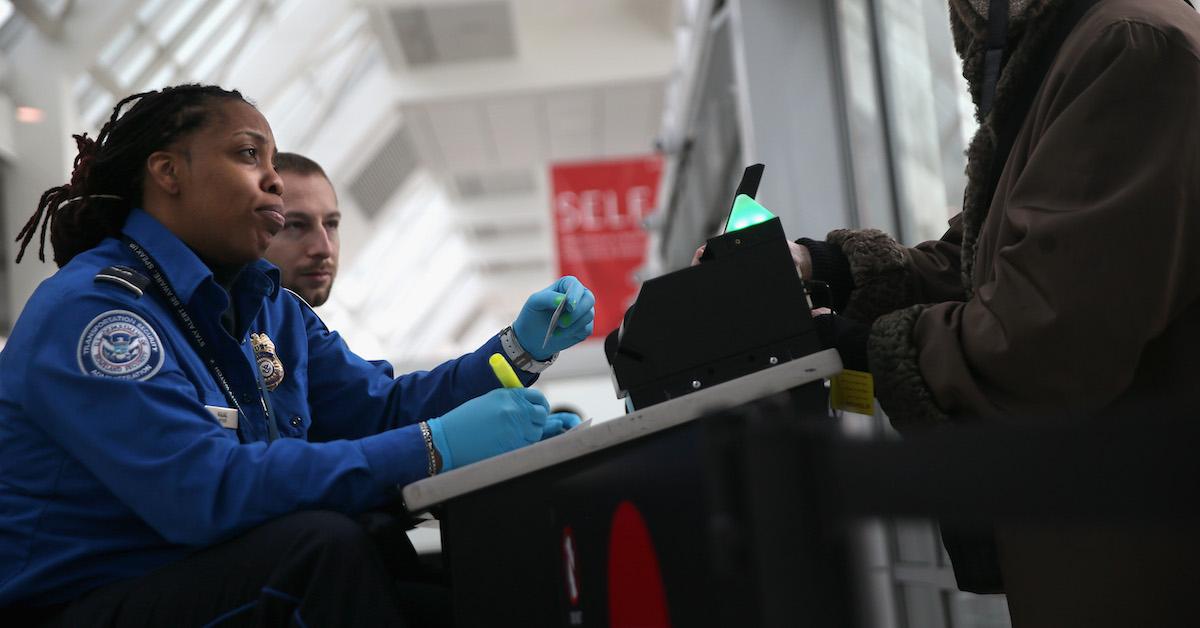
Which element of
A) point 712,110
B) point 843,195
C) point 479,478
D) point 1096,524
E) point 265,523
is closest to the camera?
point 1096,524

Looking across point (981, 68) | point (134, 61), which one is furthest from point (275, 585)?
point (134, 61)

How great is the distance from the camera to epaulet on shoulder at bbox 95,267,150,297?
1453 millimetres

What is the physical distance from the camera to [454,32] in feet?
25.4

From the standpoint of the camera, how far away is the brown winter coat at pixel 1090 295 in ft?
3.99

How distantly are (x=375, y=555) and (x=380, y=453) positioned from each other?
18 cm

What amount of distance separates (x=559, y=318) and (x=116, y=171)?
0.76 meters

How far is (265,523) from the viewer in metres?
1.31

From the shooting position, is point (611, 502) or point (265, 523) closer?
point (611, 502)

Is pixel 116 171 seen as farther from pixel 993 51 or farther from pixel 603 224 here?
pixel 603 224

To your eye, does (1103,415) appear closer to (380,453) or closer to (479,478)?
(479,478)

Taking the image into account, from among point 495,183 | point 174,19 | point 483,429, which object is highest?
point 495,183

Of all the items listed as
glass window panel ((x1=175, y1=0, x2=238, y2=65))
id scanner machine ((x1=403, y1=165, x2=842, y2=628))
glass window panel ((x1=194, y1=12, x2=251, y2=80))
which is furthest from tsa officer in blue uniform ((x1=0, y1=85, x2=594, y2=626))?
glass window panel ((x1=194, y1=12, x2=251, y2=80))

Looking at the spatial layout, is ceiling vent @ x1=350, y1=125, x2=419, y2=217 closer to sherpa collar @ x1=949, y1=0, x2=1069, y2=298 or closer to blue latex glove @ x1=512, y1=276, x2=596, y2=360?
blue latex glove @ x1=512, y1=276, x2=596, y2=360

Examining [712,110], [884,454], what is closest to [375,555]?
[884,454]
